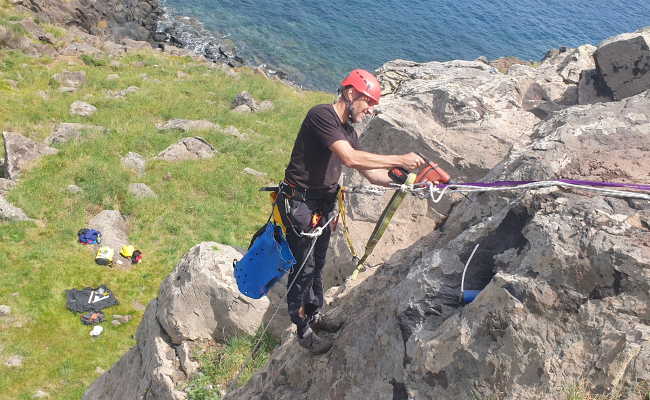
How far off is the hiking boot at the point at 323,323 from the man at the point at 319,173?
15mm

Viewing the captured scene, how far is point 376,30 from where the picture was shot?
200 feet

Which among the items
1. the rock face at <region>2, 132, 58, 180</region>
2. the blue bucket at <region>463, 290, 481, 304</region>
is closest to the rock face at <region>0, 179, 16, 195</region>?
the rock face at <region>2, 132, 58, 180</region>

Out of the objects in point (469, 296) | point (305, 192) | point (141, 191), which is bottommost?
point (141, 191)

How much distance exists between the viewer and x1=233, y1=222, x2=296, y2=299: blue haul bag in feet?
23.2

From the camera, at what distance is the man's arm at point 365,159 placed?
6.05 meters

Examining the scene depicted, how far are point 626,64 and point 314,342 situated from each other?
30.2ft

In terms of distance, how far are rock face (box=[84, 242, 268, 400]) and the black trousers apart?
287 cm

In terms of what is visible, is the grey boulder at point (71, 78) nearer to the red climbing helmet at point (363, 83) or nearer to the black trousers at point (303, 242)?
the black trousers at point (303, 242)

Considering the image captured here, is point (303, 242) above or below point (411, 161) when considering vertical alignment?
below

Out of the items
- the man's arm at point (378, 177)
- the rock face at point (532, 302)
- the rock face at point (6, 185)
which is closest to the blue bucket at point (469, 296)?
the rock face at point (532, 302)

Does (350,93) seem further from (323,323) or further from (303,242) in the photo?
(323,323)

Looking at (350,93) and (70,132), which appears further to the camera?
(70,132)

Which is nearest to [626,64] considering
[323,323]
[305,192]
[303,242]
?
[305,192]

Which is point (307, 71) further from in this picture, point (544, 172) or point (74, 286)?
point (544, 172)
